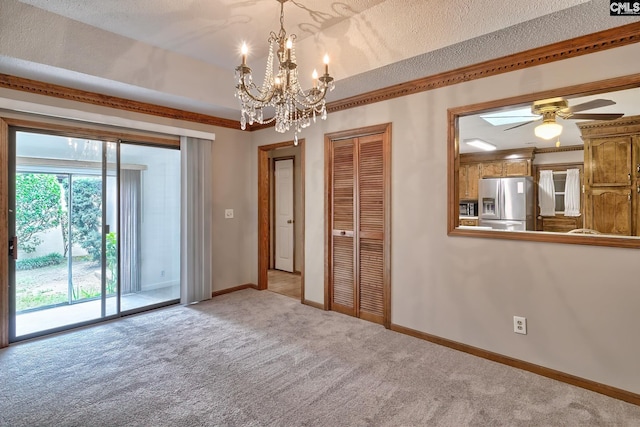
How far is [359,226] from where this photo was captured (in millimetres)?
3740

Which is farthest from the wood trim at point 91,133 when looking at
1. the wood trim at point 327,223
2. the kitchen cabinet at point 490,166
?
the kitchen cabinet at point 490,166

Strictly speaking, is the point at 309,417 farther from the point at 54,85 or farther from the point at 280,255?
the point at 280,255

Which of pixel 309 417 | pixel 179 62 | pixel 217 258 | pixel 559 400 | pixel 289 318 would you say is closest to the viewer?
pixel 309 417

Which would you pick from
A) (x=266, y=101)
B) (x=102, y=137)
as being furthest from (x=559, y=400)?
(x=102, y=137)

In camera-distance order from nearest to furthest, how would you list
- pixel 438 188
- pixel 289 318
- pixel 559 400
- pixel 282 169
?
pixel 559 400
pixel 438 188
pixel 289 318
pixel 282 169

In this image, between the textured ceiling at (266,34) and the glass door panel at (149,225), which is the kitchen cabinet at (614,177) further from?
the glass door panel at (149,225)

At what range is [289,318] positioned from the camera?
374cm

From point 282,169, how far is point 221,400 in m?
4.76

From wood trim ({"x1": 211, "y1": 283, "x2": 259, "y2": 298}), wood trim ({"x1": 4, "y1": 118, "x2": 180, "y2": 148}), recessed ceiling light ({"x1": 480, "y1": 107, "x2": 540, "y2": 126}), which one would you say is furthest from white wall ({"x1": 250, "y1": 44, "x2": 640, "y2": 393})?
wood trim ({"x1": 211, "y1": 283, "x2": 259, "y2": 298})

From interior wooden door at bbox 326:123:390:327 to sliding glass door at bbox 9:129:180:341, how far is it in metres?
2.12

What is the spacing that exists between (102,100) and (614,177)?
5995 millimetres

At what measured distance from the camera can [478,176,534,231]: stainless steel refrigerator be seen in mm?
6051

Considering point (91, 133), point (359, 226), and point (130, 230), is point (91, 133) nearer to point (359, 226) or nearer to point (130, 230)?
point (130, 230)

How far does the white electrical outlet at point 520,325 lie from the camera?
8.47 feet
